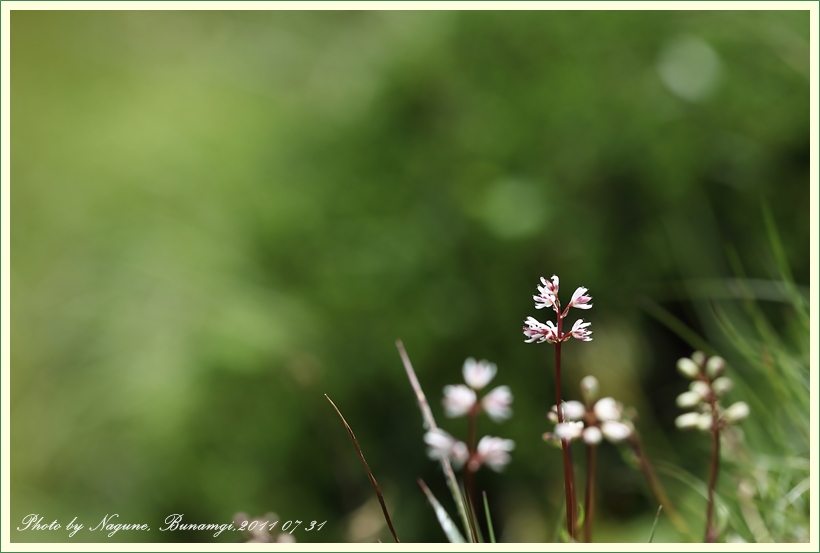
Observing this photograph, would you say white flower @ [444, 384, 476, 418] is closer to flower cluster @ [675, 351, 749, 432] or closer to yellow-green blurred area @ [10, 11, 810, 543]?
Answer: flower cluster @ [675, 351, 749, 432]

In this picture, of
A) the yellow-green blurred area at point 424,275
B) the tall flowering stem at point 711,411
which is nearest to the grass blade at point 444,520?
the tall flowering stem at point 711,411

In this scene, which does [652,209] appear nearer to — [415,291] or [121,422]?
[415,291]

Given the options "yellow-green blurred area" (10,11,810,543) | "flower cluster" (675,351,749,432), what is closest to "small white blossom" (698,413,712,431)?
"flower cluster" (675,351,749,432)

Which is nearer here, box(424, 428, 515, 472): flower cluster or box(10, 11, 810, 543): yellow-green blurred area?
box(424, 428, 515, 472): flower cluster

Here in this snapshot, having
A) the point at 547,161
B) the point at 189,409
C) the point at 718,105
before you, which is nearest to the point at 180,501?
the point at 189,409

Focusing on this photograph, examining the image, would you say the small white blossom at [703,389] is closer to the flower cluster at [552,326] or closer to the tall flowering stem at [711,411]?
the tall flowering stem at [711,411]

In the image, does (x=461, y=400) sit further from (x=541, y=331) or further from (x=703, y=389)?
(x=703, y=389)

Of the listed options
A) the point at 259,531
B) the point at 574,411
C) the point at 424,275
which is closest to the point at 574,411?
the point at 574,411

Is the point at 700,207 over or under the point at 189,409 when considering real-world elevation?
over
